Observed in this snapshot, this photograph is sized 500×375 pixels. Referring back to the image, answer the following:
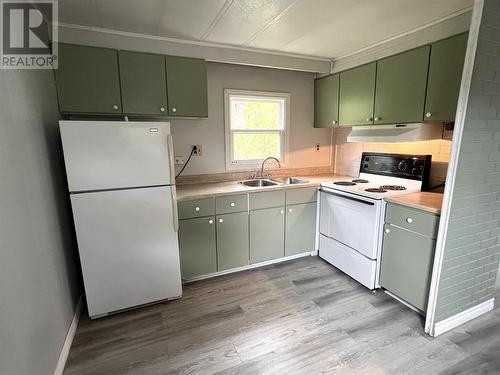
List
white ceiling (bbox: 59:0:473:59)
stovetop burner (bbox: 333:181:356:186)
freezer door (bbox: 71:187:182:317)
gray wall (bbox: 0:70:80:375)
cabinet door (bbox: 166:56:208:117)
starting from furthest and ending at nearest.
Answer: stovetop burner (bbox: 333:181:356:186) < cabinet door (bbox: 166:56:208:117) < freezer door (bbox: 71:187:182:317) < white ceiling (bbox: 59:0:473:59) < gray wall (bbox: 0:70:80:375)

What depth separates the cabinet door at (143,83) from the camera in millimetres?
2150

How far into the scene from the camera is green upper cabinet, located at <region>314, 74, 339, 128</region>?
9.73 feet

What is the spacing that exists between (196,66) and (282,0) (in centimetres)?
99

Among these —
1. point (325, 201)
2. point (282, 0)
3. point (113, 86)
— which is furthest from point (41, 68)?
point (325, 201)

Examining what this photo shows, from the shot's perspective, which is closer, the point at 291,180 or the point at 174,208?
the point at 174,208

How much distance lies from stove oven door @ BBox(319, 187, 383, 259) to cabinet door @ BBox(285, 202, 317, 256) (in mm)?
114

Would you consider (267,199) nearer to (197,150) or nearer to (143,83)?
(197,150)

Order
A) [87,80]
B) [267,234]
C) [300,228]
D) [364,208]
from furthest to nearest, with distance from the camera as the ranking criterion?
[300,228]
[267,234]
[364,208]
[87,80]

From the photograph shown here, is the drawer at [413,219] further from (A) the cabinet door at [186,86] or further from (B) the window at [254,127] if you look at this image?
(A) the cabinet door at [186,86]

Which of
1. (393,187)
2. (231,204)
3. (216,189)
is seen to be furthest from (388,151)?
(216,189)

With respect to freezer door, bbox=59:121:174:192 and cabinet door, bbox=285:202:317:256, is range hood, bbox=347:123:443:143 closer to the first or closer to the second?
cabinet door, bbox=285:202:317:256

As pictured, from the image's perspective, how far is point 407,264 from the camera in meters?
2.05

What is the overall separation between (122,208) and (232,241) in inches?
43.2

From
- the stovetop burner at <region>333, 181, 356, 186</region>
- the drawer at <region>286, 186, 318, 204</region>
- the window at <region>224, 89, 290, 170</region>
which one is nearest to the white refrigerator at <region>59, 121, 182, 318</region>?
the window at <region>224, 89, 290, 170</region>
